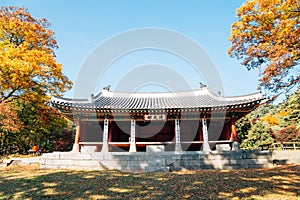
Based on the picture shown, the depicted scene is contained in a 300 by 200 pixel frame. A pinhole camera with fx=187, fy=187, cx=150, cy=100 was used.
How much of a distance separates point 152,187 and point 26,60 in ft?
40.5

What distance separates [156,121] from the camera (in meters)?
13.4

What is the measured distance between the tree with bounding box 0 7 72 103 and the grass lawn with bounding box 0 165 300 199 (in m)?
7.68

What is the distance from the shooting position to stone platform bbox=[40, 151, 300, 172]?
924 centimetres

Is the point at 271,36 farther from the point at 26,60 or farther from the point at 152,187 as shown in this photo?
the point at 26,60

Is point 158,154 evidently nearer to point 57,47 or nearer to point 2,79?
point 2,79

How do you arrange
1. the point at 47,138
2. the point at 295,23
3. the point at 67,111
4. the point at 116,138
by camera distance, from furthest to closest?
the point at 47,138 → the point at 116,138 → the point at 67,111 → the point at 295,23

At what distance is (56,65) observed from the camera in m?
14.4

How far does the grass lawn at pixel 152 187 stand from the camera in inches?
203

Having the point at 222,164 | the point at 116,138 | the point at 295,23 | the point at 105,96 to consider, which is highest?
the point at 295,23

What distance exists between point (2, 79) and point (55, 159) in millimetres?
7488

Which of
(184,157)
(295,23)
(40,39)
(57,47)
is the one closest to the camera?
(295,23)

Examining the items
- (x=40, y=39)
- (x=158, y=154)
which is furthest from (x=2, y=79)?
(x=158, y=154)

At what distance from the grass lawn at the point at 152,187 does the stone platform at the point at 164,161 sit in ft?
6.43

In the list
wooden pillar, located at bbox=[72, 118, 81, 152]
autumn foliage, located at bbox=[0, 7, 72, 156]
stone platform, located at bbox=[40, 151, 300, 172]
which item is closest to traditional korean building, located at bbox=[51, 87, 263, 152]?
wooden pillar, located at bbox=[72, 118, 81, 152]
